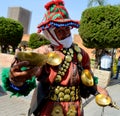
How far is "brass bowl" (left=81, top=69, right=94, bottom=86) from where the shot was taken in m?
2.57

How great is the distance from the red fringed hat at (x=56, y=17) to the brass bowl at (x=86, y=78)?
1.34 feet

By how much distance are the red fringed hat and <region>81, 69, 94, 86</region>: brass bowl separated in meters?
0.41

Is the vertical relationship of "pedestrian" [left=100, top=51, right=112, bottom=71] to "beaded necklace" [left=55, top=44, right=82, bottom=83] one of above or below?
above

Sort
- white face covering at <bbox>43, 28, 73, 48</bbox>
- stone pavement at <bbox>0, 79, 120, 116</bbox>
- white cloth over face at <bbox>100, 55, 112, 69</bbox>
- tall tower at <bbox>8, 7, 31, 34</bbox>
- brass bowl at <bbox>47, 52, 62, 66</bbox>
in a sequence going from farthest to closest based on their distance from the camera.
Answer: tall tower at <bbox>8, 7, 31, 34</bbox> < white cloth over face at <bbox>100, 55, 112, 69</bbox> < stone pavement at <bbox>0, 79, 120, 116</bbox> < white face covering at <bbox>43, 28, 73, 48</bbox> < brass bowl at <bbox>47, 52, 62, 66</bbox>

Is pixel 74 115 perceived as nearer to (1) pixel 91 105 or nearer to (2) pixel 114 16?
(1) pixel 91 105

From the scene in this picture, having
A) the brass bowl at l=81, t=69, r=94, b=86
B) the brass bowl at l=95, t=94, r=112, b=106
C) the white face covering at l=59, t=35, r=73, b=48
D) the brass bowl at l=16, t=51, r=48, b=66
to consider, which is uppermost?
the white face covering at l=59, t=35, r=73, b=48

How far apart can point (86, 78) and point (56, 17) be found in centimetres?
57

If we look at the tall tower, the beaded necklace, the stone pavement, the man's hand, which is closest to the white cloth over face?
the stone pavement

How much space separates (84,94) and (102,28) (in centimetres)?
909

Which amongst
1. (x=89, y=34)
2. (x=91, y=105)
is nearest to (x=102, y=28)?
(x=89, y=34)

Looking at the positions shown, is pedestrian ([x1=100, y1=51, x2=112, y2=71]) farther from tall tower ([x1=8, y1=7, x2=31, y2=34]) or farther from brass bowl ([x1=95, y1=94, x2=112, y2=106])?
tall tower ([x1=8, y1=7, x2=31, y2=34])

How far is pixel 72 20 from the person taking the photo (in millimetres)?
2529

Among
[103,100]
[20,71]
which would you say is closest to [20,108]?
[103,100]

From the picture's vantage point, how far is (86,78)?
2574 millimetres
